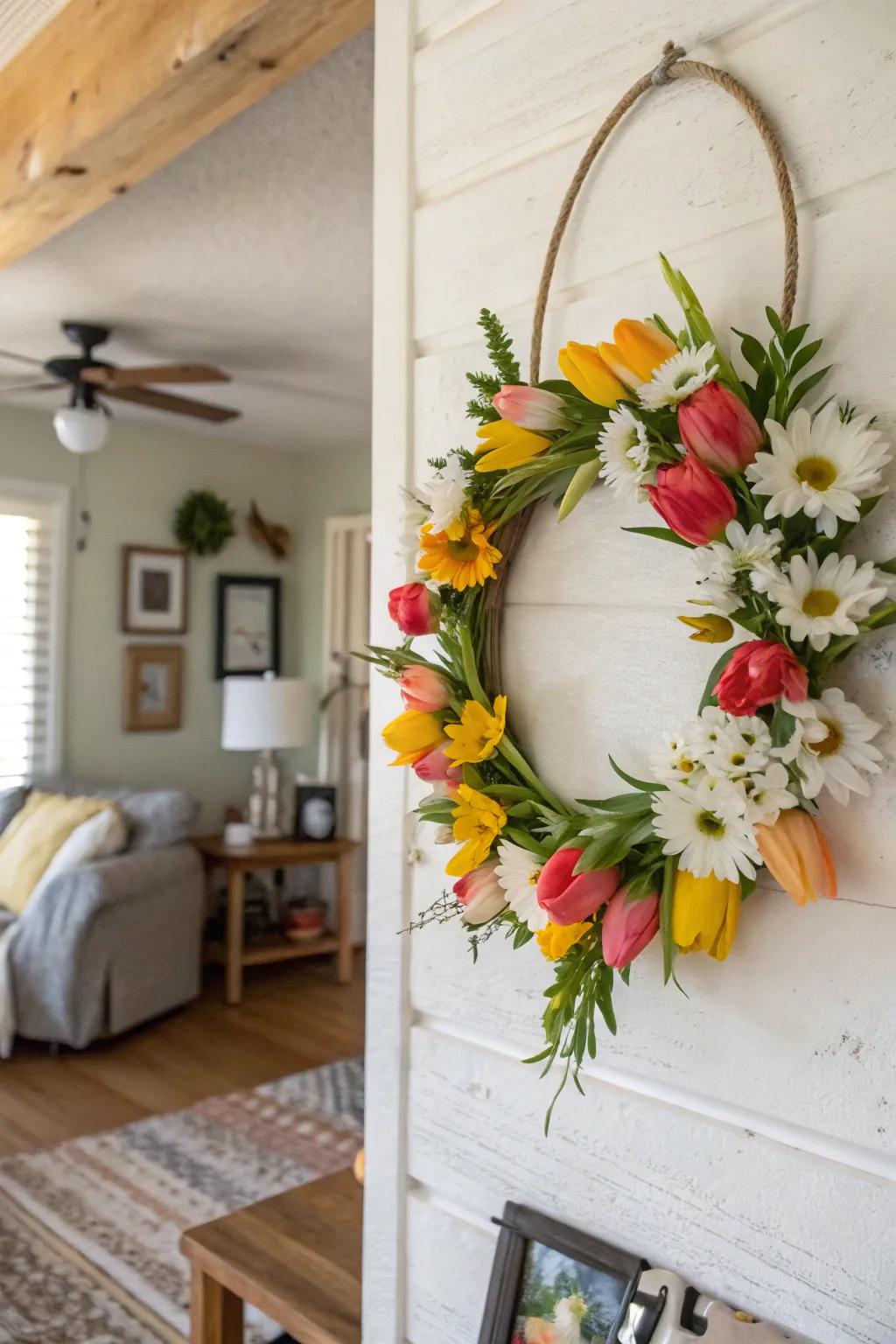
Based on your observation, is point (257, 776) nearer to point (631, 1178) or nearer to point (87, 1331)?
point (87, 1331)

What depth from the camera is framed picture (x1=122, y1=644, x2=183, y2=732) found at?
5.14 metres

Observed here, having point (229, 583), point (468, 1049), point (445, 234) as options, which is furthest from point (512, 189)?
point (229, 583)

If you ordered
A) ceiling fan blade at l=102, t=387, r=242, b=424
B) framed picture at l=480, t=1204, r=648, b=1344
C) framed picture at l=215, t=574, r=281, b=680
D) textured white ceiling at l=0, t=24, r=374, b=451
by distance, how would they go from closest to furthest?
framed picture at l=480, t=1204, r=648, b=1344 < textured white ceiling at l=0, t=24, r=374, b=451 < ceiling fan blade at l=102, t=387, r=242, b=424 < framed picture at l=215, t=574, r=281, b=680

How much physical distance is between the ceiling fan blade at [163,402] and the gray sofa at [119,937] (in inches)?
60.8

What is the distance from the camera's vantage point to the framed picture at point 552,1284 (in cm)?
100

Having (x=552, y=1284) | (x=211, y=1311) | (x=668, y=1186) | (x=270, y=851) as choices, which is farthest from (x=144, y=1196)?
(x=668, y=1186)

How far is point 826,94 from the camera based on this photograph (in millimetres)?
872

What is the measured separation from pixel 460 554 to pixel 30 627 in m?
4.20

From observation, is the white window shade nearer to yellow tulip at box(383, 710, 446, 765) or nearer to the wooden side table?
the wooden side table

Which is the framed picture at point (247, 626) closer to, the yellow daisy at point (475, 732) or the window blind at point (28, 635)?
the window blind at point (28, 635)

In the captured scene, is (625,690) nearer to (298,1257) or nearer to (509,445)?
(509,445)

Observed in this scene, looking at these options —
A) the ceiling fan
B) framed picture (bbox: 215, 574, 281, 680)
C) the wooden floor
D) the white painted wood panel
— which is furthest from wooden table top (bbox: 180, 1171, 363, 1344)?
framed picture (bbox: 215, 574, 281, 680)

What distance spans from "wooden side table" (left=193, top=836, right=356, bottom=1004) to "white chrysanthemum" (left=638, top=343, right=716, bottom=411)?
158 inches

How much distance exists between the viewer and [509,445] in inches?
38.6
